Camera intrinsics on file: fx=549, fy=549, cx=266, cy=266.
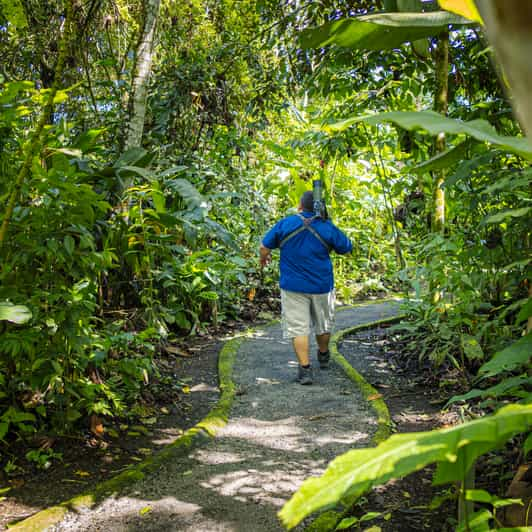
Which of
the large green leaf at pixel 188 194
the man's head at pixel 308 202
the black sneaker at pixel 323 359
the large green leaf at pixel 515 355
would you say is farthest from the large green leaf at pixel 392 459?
the black sneaker at pixel 323 359

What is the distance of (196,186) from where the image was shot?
6.33 metres

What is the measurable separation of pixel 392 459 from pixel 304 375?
4.44 m

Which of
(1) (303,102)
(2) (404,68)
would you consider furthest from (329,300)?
(1) (303,102)

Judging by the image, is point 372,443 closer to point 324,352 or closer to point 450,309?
point 450,309

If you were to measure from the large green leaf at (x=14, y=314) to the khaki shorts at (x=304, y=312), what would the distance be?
311 cm

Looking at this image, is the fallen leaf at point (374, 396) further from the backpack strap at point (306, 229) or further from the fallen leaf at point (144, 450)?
the fallen leaf at point (144, 450)

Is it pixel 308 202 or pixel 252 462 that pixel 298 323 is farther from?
pixel 252 462

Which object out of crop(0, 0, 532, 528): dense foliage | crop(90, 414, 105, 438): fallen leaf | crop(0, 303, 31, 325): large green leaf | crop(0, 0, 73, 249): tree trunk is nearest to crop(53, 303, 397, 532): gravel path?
crop(90, 414, 105, 438): fallen leaf

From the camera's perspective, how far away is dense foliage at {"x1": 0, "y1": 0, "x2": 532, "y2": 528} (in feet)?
9.50

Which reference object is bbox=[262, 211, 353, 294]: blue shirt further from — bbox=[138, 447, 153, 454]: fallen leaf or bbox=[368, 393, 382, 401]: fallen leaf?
bbox=[138, 447, 153, 454]: fallen leaf

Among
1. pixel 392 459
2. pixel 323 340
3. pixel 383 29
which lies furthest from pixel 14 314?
pixel 323 340

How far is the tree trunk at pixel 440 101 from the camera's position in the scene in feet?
15.9

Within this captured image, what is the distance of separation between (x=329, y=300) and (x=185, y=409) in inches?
72.1

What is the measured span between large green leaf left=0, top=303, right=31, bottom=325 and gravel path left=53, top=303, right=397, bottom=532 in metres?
1.05
